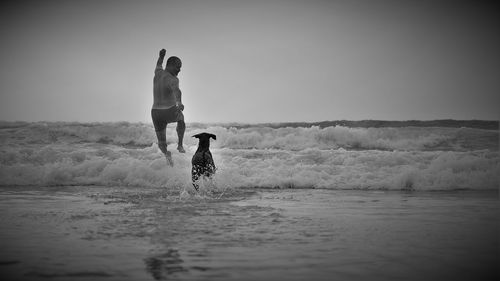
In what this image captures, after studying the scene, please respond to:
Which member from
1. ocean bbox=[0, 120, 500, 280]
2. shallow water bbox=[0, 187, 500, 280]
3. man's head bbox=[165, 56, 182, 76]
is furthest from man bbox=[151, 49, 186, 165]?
shallow water bbox=[0, 187, 500, 280]

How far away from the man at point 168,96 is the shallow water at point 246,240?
2.46 m

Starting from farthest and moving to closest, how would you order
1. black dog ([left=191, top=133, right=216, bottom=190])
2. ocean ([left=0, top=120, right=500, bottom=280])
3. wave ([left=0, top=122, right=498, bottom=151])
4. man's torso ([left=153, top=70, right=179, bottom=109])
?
wave ([left=0, top=122, right=498, bottom=151]), man's torso ([left=153, top=70, right=179, bottom=109]), black dog ([left=191, top=133, right=216, bottom=190]), ocean ([left=0, top=120, right=500, bottom=280])

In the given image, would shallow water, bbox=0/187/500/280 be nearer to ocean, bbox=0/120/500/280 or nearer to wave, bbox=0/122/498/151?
ocean, bbox=0/120/500/280

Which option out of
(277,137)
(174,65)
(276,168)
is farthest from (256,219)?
(277,137)

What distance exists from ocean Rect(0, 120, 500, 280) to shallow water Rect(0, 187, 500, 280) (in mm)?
17

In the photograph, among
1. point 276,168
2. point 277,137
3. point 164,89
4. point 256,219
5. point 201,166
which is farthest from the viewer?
point 277,137

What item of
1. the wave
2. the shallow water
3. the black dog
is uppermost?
the wave

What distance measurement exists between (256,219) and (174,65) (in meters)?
5.26

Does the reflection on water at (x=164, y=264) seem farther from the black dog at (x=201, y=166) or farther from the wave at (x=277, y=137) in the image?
the wave at (x=277, y=137)

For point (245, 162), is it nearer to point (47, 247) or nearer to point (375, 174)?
point (375, 174)

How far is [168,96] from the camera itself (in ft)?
35.9

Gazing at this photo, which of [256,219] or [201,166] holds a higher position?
[201,166]

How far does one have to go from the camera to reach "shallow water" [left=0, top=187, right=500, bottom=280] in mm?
3994

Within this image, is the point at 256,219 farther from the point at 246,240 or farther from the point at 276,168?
the point at 276,168
